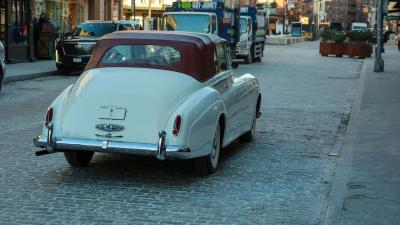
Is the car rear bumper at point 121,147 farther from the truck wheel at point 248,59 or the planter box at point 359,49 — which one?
the planter box at point 359,49

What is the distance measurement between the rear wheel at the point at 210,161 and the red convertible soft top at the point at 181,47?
686 millimetres

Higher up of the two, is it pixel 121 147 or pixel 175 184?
pixel 121 147

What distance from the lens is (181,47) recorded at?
8.21 meters

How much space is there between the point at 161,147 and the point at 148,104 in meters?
0.52

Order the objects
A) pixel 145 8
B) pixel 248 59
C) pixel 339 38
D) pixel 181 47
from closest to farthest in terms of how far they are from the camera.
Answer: pixel 181 47, pixel 248 59, pixel 339 38, pixel 145 8

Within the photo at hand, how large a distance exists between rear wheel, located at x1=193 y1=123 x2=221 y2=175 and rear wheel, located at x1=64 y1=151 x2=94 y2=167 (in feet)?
4.44

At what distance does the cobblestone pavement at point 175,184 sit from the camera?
632cm

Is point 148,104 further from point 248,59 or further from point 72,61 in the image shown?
point 248,59

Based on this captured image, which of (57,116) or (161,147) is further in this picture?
(57,116)

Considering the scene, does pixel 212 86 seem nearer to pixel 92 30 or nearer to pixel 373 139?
pixel 373 139

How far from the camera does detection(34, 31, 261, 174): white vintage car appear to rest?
728 centimetres

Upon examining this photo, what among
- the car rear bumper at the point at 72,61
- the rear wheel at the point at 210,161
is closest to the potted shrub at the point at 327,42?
the car rear bumper at the point at 72,61

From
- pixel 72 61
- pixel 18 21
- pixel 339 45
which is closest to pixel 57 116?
pixel 72 61

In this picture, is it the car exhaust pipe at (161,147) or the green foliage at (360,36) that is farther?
the green foliage at (360,36)
